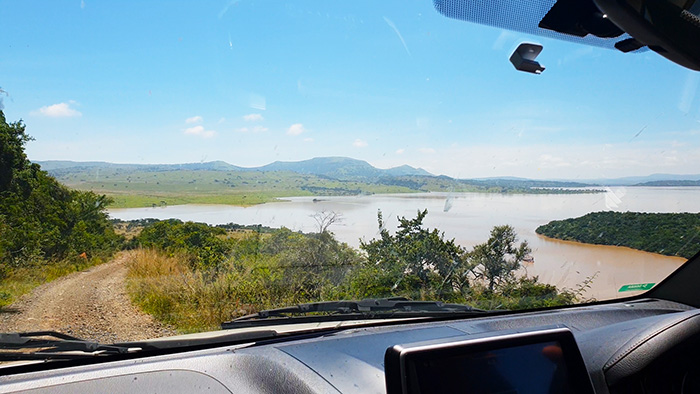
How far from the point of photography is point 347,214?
420 centimetres

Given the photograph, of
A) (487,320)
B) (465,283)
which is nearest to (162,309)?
(487,320)

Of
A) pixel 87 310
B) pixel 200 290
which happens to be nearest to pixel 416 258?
pixel 200 290

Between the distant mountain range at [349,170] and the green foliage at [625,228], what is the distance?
0.98ft

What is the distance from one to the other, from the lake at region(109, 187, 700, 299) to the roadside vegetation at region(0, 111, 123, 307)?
890mm

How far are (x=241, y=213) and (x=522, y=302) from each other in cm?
223

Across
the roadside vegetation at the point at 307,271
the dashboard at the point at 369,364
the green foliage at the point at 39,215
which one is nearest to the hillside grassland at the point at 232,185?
the green foliage at the point at 39,215

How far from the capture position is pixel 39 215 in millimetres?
2971

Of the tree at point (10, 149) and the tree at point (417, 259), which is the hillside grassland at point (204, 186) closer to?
the tree at point (10, 149)

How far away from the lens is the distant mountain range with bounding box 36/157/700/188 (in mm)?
3141

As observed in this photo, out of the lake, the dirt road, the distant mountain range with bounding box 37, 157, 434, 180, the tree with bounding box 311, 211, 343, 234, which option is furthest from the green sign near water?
the dirt road

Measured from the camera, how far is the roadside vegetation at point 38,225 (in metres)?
2.71

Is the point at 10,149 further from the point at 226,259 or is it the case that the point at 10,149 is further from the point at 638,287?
the point at 638,287

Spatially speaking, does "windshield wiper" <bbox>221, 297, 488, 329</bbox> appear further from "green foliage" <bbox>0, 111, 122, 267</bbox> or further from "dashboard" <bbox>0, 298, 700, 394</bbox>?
"green foliage" <bbox>0, 111, 122, 267</bbox>

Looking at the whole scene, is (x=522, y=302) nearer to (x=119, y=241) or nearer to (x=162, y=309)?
(x=162, y=309)
